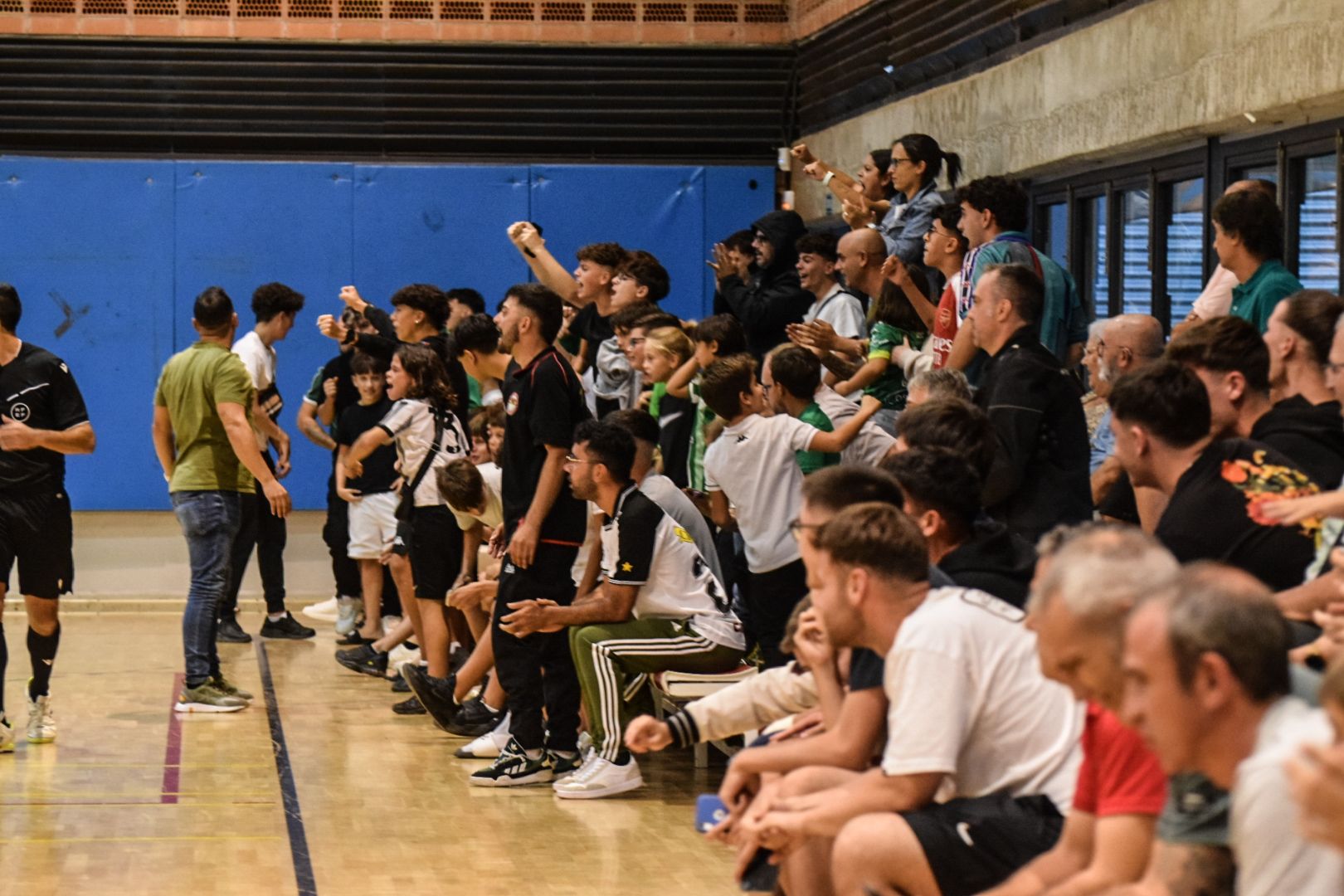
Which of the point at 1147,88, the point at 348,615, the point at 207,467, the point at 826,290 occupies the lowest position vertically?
Answer: the point at 348,615

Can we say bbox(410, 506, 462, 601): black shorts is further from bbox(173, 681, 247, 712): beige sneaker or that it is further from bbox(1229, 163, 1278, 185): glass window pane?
bbox(1229, 163, 1278, 185): glass window pane

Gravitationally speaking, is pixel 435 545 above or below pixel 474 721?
above

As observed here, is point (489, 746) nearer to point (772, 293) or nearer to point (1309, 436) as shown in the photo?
point (772, 293)

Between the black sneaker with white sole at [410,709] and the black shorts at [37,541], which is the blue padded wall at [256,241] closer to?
the black sneaker with white sole at [410,709]

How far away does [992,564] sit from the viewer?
3.62 m

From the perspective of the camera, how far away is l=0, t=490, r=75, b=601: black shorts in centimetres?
633

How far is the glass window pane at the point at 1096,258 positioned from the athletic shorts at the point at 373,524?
3499mm

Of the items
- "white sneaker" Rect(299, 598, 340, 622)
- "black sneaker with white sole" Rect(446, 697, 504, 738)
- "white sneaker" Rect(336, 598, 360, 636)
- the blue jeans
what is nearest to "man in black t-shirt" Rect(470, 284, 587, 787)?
"black sneaker with white sole" Rect(446, 697, 504, 738)

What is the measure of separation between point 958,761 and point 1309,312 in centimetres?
138

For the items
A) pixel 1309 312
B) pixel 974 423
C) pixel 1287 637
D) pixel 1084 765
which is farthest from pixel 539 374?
pixel 1287 637

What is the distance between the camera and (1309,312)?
3.82 m

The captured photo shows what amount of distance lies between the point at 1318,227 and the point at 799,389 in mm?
1780

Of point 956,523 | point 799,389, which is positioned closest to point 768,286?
point 799,389

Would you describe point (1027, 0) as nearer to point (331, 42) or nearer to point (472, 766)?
A: point (472, 766)
